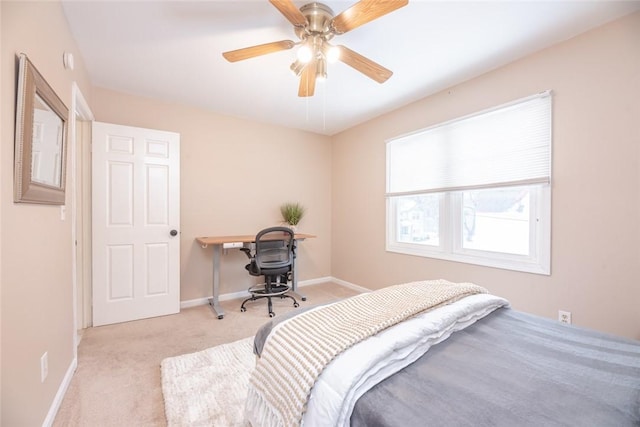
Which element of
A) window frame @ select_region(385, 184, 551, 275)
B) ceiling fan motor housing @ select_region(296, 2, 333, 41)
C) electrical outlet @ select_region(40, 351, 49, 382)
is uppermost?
ceiling fan motor housing @ select_region(296, 2, 333, 41)

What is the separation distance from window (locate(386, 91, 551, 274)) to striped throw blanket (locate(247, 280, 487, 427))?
1407 mm

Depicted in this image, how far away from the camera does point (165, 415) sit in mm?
1537

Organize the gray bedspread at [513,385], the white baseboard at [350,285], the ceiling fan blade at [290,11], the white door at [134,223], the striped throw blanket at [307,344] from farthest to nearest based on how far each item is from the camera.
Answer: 1. the white baseboard at [350,285]
2. the white door at [134,223]
3. the ceiling fan blade at [290,11]
4. the striped throw blanket at [307,344]
5. the gray bedspread at [513,385]

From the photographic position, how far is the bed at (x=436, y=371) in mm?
768

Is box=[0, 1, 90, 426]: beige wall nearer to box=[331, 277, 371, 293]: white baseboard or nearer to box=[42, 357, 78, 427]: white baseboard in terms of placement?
box=[42, 357, 78, 427]: white baseboard

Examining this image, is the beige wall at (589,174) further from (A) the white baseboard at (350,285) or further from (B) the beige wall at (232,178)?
(B) the beige wall at (232,178)

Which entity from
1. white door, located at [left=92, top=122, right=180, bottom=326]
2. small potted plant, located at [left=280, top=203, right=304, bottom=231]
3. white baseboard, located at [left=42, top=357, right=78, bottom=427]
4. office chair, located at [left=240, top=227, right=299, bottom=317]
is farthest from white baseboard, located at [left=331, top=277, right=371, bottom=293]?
white baseboard, located at [left=42, top=357, right=78, bottom=427]

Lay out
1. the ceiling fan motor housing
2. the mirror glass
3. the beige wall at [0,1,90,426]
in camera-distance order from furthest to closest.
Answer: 1. the ceiling fan motor housing
2. the mirror glass
3. the beige wall at [0,1,90,426]

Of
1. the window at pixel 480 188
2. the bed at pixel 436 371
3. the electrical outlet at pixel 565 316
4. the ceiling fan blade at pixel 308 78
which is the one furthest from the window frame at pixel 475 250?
the ceiling fan blade at pixel 308 78

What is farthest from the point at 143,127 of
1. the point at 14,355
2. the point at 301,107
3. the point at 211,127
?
the point at 14,355

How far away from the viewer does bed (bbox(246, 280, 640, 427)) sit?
30.2 inches

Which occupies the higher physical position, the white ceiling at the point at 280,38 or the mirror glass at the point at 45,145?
the white ceiling at the point at 280,38

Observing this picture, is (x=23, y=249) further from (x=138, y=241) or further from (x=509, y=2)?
(x=509, y=2)

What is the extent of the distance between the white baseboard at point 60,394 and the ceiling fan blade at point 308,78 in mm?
2585
